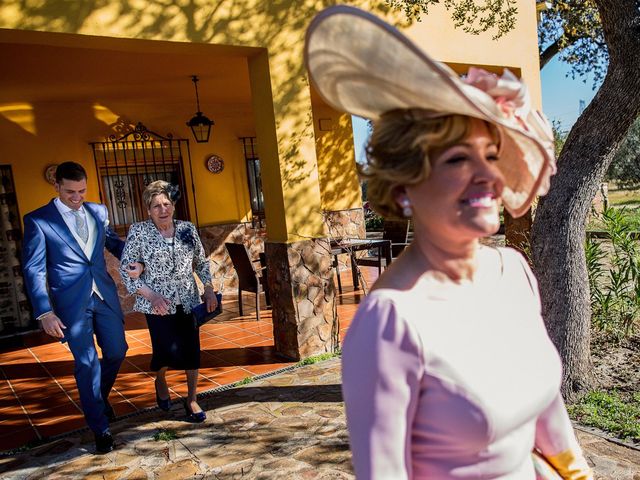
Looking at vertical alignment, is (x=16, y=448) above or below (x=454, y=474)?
below

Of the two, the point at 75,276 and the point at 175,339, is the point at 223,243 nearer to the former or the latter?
the point at 175,339

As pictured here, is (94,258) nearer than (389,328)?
A: No

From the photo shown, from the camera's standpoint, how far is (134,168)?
8828 millimetres

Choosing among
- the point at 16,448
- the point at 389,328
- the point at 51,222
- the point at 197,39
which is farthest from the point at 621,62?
the point at 16,448

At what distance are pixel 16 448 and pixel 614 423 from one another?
3.97 meters

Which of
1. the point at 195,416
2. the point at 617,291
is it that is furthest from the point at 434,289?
the point at 617,291

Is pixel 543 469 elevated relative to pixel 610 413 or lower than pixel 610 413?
elevated

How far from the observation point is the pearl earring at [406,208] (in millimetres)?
1146

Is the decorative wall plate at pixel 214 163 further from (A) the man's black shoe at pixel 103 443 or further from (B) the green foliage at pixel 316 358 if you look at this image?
(A) the man's black shoe at pixel 103 443

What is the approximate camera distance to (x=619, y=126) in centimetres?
377

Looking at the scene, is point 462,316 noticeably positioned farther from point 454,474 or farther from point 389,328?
point 454,474

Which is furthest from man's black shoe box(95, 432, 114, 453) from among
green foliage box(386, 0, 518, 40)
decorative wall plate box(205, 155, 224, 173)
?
decorative wall plate box(205, 155, 224, 173)

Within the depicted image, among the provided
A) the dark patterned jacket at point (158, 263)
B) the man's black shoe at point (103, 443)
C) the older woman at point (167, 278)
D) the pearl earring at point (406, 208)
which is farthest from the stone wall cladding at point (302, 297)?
the pearl earring at point (406, 208)

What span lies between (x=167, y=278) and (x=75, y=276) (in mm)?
577
